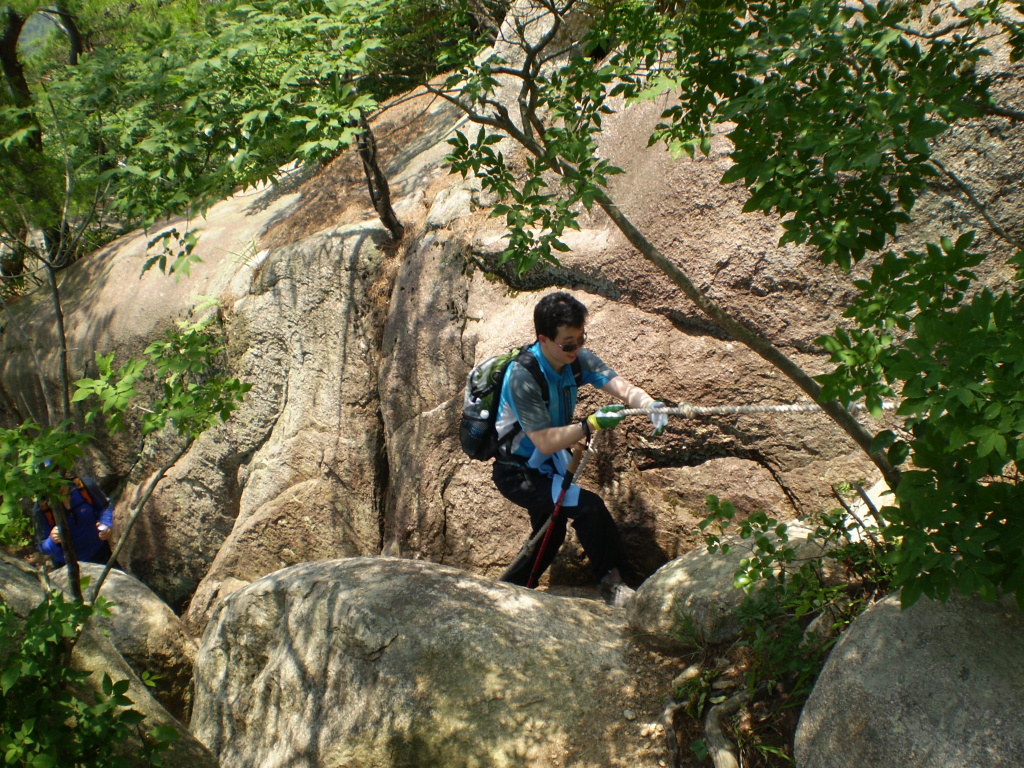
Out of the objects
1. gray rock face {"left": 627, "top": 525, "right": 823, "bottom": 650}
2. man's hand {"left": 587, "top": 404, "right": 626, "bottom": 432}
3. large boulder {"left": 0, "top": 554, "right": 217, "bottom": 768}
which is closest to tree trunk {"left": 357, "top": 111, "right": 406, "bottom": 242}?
man's hand {"left": 587, "top": 404, "right": 626, "bottom": 432}

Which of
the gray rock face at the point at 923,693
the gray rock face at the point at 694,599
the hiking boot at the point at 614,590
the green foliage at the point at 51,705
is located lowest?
the hiking boot at the point at 614,590

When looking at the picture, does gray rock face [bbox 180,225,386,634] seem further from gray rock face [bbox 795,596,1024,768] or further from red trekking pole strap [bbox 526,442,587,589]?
gray rock face [bbox 795,596,1024,768]

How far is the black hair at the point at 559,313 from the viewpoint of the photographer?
13.9 ft

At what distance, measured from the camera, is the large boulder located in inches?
153

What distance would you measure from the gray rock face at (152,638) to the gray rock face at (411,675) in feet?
4.50

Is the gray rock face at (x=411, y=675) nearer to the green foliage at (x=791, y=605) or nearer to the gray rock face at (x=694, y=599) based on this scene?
the gray rock face at (x=694, y=599)

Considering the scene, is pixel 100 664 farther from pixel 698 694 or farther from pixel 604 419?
pixel 698 694

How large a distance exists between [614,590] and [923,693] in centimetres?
229

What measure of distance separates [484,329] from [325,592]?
7.79ft

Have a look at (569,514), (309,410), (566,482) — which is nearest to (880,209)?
(566,482)

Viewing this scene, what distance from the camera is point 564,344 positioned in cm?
431

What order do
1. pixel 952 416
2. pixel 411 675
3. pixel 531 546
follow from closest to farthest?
pixel 952 416, pixel 411 675, pixel 531 546

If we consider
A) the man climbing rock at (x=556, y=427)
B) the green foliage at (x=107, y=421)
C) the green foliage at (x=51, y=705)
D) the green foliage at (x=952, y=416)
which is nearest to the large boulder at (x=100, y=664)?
the green foliage at (x=51, y=705)

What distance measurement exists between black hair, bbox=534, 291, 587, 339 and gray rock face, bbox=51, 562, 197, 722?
12.3 feet
